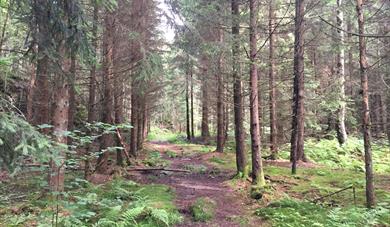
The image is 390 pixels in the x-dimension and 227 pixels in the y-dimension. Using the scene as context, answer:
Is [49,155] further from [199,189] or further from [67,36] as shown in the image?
[199,189]

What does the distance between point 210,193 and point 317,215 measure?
11.2ft

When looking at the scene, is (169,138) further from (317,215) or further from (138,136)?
(317,215)

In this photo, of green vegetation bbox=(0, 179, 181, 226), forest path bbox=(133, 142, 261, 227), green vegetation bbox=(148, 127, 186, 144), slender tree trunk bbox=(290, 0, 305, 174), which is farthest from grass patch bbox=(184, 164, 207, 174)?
green vegetation bbox=(148, 127, 186, 144)

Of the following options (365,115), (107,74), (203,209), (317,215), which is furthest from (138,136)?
(365,115)

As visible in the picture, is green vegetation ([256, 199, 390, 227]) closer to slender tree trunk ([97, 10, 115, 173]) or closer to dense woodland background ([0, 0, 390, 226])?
dense woodland background ([0, 0, 390, 226])

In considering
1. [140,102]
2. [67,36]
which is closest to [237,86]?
[140,102]

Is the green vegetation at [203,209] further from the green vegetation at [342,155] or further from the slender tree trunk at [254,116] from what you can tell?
the green vegetation at [342,155]

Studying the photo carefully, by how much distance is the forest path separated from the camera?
24.8 feet

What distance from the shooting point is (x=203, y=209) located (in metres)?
7.87

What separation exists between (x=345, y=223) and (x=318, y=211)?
124cm

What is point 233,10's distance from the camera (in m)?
11.3

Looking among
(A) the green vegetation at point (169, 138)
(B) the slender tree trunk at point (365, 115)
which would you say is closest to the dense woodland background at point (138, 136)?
(B) the slender tree trunk at point (365, 115)

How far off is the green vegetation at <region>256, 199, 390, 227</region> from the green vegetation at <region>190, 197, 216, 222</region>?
3.63 ft

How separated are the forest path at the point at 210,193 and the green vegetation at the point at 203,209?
0.33ft
